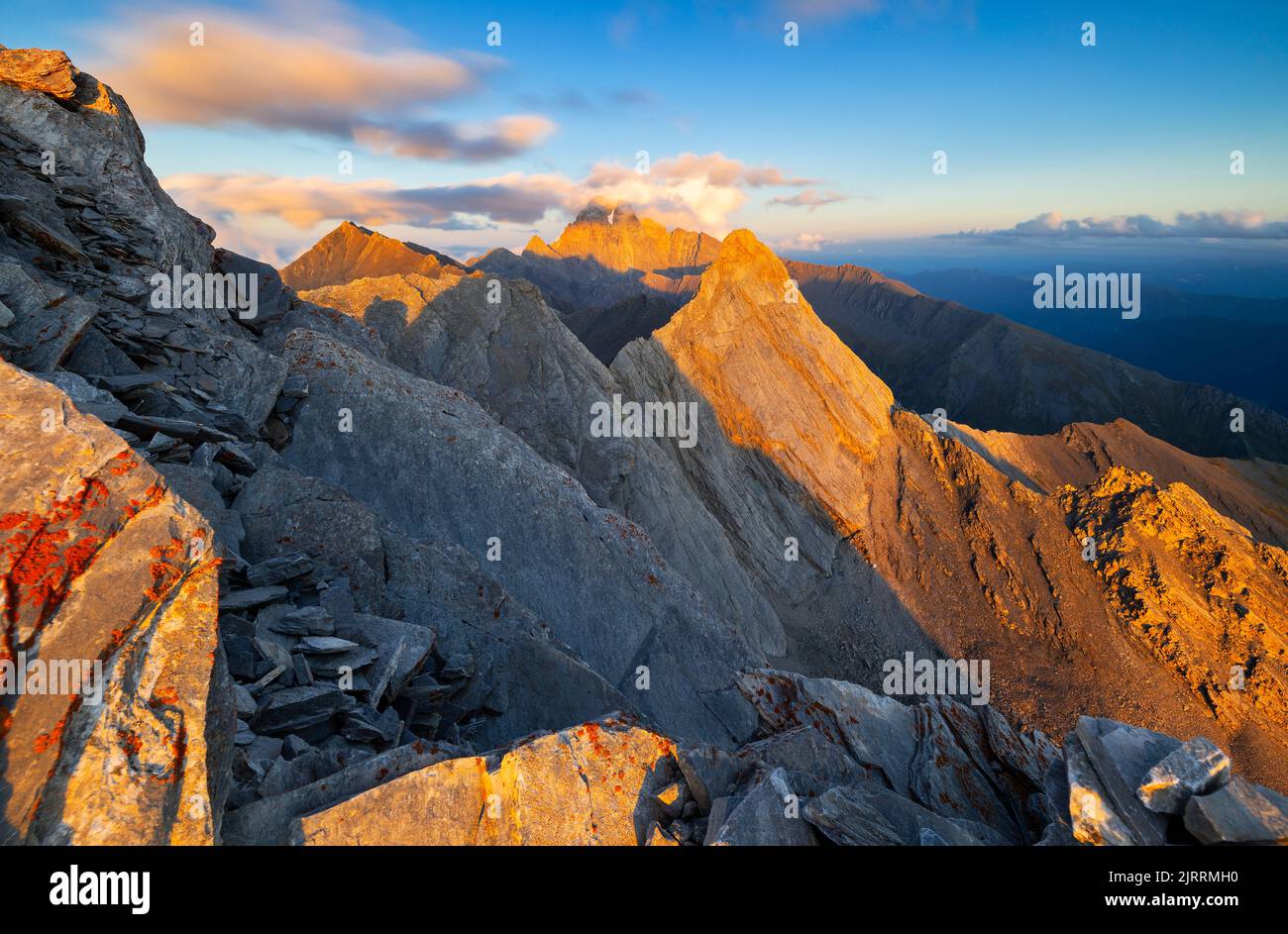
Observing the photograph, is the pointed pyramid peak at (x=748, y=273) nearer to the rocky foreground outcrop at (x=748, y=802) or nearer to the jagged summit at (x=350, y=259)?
the rocky foreground outcrop at (x=748, y=802)

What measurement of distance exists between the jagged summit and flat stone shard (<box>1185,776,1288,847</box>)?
138 m

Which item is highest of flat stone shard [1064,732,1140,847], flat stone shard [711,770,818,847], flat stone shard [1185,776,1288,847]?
flat stone shard [1185,776,1288,847]

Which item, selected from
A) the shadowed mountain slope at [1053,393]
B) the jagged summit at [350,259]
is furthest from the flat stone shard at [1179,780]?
the jagged summit at [350,259]

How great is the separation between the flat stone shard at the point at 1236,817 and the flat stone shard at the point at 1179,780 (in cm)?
10

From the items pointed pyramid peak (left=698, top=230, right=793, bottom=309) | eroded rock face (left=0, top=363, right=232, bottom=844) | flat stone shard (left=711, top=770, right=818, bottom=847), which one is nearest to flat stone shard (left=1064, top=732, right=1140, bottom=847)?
flat stone shard (left=711, top=770, right=818, bottom=847)

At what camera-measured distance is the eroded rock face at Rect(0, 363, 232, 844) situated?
576 cm

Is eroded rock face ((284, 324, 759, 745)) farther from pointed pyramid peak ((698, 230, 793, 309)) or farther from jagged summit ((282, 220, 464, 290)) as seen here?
jagged summit ((282, 220, 464, 290))

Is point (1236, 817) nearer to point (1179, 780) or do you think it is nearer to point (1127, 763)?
point (1179, 780)

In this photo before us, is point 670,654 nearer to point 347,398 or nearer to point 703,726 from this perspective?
point 703,726

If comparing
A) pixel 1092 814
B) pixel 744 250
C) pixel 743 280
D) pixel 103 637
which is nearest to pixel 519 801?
pixel 103 637

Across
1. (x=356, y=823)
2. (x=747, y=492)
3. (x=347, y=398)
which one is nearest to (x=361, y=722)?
(x=356, y=823)

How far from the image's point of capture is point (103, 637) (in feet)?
21.5

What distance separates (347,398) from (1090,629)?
4556cm

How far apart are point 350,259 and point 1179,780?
153 meters
